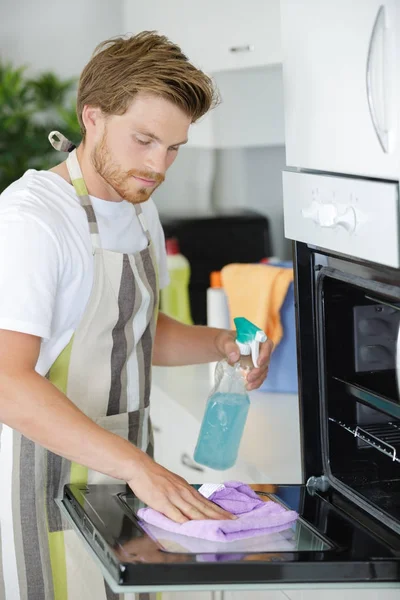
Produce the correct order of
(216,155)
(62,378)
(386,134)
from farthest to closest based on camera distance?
(216,155) < (62,378) < (386,134)

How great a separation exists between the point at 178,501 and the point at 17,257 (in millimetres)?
402

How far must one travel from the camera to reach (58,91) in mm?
4082

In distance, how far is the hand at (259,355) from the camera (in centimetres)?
158

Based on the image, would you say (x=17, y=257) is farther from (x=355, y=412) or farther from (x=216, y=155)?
(x=216, y=155)

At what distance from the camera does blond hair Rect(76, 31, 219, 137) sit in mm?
1333

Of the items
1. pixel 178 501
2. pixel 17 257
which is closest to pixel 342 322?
pixel 178 501

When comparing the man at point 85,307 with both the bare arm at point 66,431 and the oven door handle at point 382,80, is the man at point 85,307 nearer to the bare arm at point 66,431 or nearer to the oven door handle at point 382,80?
the bare arm at point 66,431

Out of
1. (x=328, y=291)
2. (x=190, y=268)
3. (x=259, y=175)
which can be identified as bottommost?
(x=190, y=268)

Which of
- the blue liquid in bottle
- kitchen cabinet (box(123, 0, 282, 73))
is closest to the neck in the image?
the blue liquid in bottle

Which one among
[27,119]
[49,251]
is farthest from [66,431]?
[27,119]

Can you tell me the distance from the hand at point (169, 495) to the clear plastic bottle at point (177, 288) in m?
1.83

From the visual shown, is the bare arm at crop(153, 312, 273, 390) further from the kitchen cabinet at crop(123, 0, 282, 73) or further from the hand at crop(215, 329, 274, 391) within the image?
the kitchen cabinet at crop(123, 0, 282, 73)

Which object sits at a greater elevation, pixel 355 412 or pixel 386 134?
pixel 386 134

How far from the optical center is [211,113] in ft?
9.41
